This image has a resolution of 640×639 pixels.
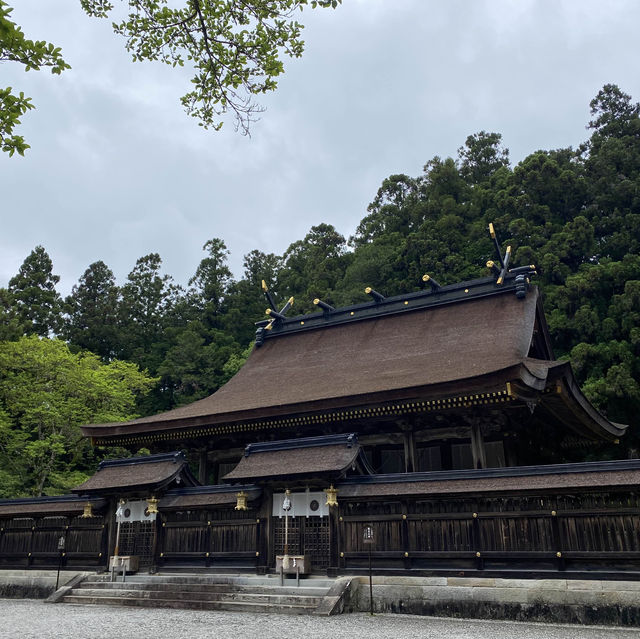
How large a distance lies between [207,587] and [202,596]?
17.6 inches

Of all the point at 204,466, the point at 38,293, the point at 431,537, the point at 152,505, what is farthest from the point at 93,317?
the point at 431,537

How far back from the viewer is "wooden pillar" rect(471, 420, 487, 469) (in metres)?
14.1

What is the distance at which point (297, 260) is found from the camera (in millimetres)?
53906

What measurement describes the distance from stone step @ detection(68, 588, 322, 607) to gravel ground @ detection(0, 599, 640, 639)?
2.20 feet

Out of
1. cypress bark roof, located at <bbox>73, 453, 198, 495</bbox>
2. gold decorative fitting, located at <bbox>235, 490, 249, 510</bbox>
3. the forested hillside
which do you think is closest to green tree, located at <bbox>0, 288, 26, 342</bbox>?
the forested hillside

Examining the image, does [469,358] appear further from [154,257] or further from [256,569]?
[154,257]

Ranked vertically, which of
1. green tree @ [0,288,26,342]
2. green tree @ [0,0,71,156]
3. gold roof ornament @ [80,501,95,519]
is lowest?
gold roof ornament @ [80,501,95,519]

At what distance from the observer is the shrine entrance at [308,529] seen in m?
12.8

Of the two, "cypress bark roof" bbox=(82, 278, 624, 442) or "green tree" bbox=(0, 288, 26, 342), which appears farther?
"green tree" bbox=(0, 288, 26, 342)

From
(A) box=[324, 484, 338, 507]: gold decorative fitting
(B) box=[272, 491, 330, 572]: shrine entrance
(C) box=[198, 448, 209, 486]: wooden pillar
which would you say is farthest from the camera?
(C) box=[198, 448, 209, 486]: wooden pillar

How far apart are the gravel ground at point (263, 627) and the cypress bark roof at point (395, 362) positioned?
4.98 metres

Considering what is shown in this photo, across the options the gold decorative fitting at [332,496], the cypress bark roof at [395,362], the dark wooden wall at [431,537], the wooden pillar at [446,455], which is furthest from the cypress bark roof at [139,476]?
the wooden pillar at [446,455]

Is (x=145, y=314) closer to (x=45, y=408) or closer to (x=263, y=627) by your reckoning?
(x=45, y=408)

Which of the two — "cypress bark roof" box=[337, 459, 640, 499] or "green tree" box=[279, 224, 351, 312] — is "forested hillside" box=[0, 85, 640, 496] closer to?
"green tree" box=[279, 224, 351, 312]
